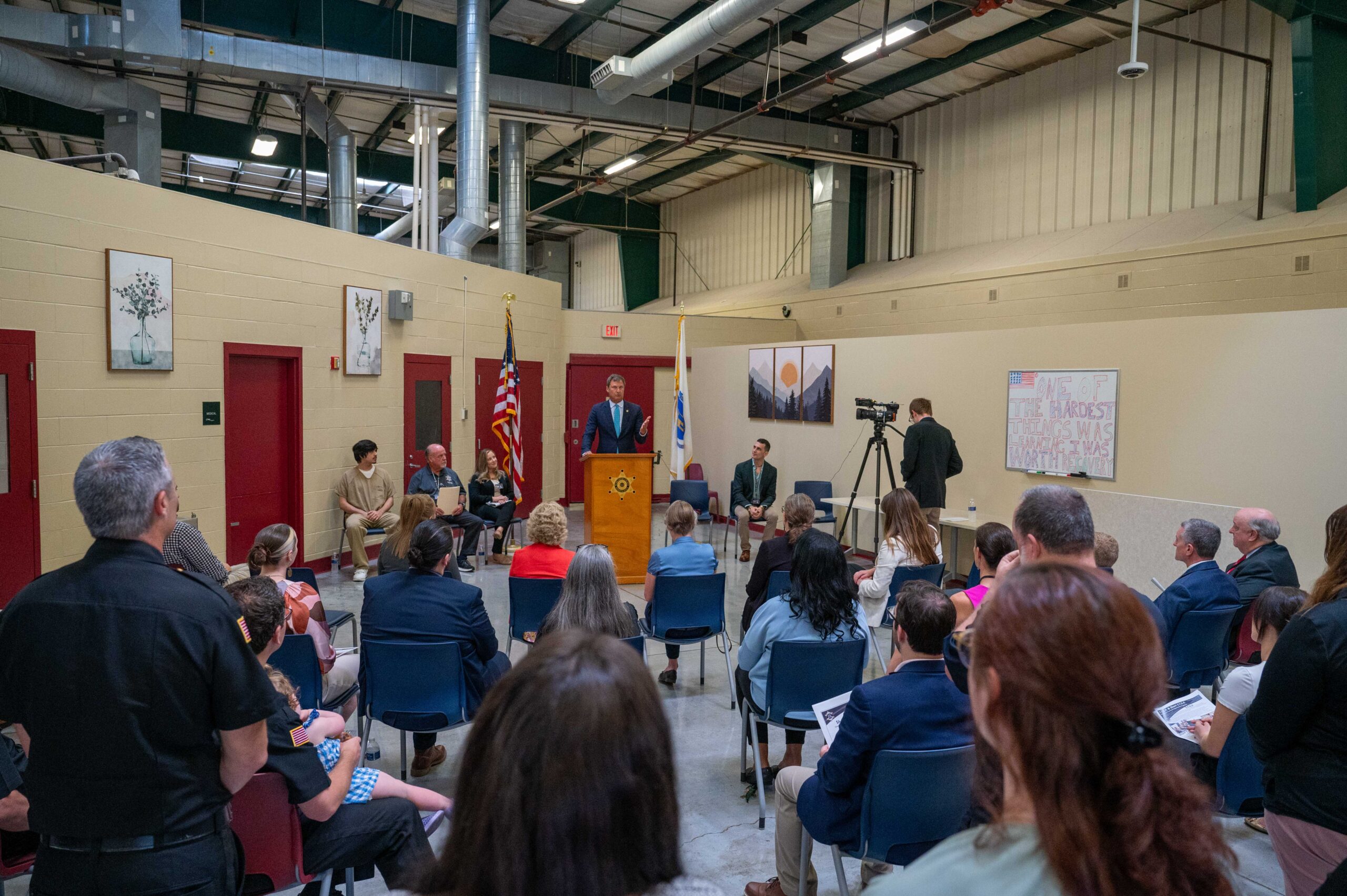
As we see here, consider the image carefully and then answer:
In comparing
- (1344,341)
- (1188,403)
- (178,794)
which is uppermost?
(1344,341)

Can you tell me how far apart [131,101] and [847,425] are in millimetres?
7623

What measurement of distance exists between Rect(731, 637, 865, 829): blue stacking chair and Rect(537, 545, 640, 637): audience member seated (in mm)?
667

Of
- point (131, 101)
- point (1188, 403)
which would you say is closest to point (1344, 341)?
point (1188, 403)

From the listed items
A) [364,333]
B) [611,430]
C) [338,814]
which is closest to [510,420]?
[611,430]

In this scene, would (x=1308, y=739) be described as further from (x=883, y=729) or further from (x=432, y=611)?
(x=432, y=611)

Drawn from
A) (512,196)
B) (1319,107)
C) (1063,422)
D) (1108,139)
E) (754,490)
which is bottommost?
(754,490)

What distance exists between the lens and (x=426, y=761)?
11.8 ft

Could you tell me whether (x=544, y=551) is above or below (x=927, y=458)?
below

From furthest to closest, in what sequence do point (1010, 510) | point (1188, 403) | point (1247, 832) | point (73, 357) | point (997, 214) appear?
point (997, 214)
point (1010, 510)
point (1188, 403)
point (73, 357)
point (1247, 832)

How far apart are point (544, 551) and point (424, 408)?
459 cm

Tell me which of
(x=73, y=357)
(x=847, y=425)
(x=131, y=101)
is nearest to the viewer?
(x=73, y=357)

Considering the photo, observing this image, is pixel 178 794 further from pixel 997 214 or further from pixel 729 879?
pixel 997 214

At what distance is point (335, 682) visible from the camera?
11.8ft

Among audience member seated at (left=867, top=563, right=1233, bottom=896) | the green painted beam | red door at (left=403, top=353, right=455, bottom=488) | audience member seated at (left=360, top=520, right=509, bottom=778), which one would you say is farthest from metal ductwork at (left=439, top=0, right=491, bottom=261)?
audience member seated at (left=867, top=563, right=1233, bottom=896)
